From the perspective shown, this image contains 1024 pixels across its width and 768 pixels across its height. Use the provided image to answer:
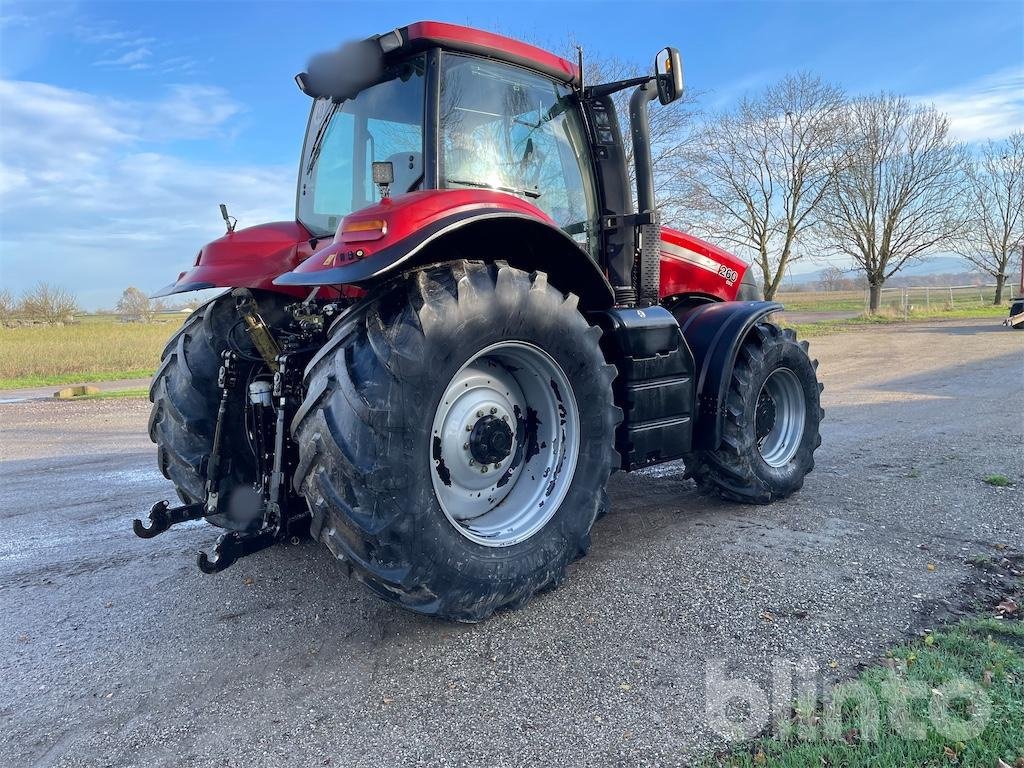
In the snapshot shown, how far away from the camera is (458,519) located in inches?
126

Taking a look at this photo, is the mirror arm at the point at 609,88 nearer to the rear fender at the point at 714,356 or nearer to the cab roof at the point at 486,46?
the cab roof at the point at 486,46

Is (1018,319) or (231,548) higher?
(1018,319)

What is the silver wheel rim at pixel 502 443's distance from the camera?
3.10 metres

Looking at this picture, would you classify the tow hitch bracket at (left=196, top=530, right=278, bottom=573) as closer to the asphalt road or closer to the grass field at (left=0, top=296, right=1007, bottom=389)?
the asphalt road

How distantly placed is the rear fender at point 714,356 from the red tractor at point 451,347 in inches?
0.6

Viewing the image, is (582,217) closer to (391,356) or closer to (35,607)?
(391,356)

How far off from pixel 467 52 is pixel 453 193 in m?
0.92

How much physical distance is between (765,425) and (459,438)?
101 inches

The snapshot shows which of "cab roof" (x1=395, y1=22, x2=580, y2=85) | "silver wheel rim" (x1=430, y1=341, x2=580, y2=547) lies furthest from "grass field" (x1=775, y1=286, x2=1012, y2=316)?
"silver wheel rim" (x1=430, y1=341, x2=580, y2=547)

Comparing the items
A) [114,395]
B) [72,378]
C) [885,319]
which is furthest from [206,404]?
[885,319]

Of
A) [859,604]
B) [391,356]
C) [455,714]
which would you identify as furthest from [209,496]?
[859,604]

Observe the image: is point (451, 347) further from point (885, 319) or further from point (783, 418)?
point (885, 319)

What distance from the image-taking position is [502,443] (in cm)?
318

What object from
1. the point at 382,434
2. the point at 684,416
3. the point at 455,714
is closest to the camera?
the point at 455,714
